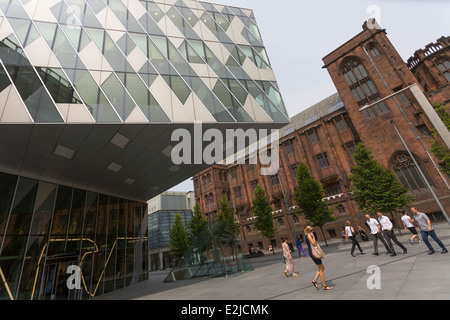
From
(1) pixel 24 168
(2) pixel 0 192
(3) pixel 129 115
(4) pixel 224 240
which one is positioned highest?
(3) pixel 129 115

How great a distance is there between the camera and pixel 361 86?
114ft

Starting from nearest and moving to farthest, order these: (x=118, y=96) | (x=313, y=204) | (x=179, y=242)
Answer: (x=118, y=96) < (x=313, y=204) < (x=179, y=242)

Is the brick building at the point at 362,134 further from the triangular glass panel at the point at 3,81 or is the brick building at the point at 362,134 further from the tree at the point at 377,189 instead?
the triangular glass panel at the point at 3,81

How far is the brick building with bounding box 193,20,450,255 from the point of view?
28562 millimetres

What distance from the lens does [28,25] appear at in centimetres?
1120

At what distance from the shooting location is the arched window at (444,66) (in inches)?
1404

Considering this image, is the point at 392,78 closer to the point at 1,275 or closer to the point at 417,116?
the point at 417,116

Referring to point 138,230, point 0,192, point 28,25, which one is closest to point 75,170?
point 0,192

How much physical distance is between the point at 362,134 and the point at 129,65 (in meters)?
33.5

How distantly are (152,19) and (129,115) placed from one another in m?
9.22

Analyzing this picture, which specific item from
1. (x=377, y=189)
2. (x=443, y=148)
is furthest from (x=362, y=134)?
(x=377, y=189)

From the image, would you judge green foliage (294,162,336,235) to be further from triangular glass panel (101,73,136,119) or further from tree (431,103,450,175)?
triangular glass panel (101,73,136,119)

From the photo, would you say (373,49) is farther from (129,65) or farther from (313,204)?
(129,65)

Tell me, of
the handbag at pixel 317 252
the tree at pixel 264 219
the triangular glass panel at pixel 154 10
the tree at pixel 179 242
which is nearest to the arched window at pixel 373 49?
the tree at pixel 264 219
